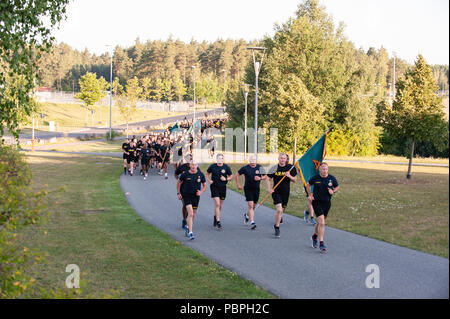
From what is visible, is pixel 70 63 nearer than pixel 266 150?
No

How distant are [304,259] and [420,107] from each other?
620 inches

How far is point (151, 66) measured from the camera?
117m

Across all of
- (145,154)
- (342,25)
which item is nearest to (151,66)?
(342,25)

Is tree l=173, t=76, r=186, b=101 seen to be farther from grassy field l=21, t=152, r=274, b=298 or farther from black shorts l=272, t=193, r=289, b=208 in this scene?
black shorts l=272, t=193, r=289, b=208

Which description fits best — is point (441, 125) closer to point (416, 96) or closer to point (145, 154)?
point (416, 96)

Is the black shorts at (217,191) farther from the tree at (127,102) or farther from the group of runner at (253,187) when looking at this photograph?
the tree at (127,102)

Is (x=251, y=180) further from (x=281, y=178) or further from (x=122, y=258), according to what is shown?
(x=122, y=258)

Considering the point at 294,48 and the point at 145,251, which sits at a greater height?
the point at 294,48

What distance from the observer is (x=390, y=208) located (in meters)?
16.0

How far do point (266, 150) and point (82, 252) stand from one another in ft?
115

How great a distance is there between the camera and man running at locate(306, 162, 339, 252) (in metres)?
10.4

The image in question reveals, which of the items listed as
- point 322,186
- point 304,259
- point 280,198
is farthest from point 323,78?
point 304,259

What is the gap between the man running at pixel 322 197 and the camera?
10.4 meters

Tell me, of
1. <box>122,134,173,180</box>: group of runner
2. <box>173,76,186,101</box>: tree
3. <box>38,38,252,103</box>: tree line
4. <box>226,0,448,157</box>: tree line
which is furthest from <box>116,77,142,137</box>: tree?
<box>173,76,186,101</box>: tree
